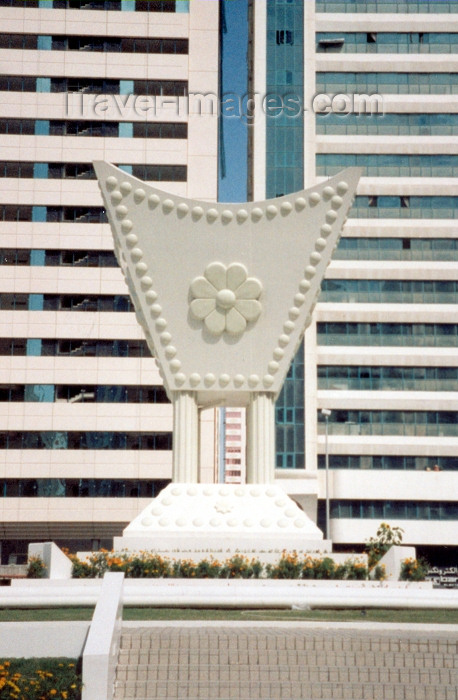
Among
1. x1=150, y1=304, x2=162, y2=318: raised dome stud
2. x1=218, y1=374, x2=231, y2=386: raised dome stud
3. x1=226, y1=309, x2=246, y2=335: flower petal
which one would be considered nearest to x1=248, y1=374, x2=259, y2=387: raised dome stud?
x1=218, y1=374, x2=231, y2=386: raised dome stud

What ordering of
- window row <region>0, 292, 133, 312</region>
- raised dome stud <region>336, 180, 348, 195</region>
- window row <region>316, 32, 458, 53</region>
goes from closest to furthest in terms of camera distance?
1. raised dome stud <region>336, 180, 348, 195</region>
2. window row <region>0, 292, 133, 312</region>
3. window row <region>316, 32, 458, 53</region>

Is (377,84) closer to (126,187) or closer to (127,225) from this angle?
(126,187)

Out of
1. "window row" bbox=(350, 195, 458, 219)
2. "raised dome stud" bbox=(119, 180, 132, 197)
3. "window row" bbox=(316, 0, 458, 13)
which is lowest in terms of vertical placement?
"raised dome stud" bbox=(119, 180, 132, 197)

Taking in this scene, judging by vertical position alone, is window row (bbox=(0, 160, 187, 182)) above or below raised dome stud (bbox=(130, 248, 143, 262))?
above

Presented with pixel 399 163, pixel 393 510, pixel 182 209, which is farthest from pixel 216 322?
pixel 399 163

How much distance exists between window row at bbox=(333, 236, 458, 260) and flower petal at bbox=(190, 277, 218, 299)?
106ft

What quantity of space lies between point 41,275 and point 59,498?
10714 millimetres

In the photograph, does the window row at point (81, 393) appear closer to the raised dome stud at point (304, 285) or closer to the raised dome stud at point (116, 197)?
the raised dome stud at point (116, 197)

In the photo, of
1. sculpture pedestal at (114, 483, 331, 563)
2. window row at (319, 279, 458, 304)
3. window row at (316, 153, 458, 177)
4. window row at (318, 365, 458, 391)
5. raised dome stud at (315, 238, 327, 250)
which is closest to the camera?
sculpture pedestal at (114, 483, 331, 563)

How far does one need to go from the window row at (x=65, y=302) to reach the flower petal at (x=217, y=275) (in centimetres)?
2773

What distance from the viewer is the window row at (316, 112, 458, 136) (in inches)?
2194

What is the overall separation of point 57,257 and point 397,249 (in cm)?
1775

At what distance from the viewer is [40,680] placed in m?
10.4

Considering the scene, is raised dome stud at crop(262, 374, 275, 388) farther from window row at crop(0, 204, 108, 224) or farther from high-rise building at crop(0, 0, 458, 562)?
window row at crop(0, 204, 108, 224)
